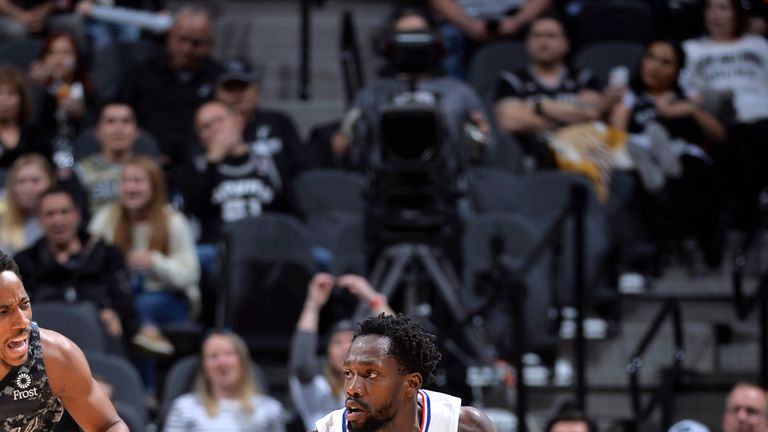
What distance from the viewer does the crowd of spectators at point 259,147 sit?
966 cm

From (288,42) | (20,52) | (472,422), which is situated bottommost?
(472,422)

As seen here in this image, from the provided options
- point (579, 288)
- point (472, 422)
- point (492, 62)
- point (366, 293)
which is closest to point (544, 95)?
point (492, 62)

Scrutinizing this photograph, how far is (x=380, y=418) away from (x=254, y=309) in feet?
16.0

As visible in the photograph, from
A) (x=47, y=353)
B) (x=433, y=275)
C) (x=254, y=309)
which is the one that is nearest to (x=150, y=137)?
(x=254, y=309)

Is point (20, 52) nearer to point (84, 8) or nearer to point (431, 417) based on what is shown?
point (84, 8)

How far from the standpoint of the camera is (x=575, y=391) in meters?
9.91

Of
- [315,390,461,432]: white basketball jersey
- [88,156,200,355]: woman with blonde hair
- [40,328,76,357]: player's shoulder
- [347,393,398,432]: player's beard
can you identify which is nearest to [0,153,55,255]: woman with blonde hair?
[88,156,200,355]: woman with blonde hair

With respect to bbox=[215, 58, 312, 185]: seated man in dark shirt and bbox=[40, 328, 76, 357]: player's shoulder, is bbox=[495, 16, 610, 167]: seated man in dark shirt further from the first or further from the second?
bbox=[40, 328, 76, 357]: player's shoulder

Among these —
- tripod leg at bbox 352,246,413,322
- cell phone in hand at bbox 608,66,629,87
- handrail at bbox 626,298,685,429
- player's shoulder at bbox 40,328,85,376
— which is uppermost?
cell phone in hand at bbox 608,66,629,87

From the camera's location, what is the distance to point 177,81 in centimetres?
1186

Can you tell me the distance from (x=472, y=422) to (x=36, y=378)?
1.39 m

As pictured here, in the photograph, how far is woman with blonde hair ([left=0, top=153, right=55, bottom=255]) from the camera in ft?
33.2

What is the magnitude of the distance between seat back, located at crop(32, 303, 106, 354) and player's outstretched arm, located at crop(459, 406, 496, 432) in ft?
13.0

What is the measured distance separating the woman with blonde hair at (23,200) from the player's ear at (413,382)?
5140mm
